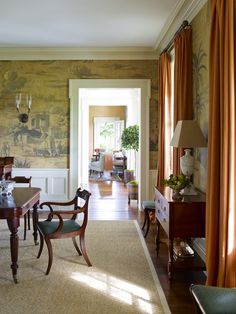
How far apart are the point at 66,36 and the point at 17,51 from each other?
1.31 metres

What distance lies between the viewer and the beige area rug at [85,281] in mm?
2801

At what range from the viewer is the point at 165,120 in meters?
5.50

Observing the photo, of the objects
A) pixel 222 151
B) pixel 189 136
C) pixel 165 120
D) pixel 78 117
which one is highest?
pixel 78 117

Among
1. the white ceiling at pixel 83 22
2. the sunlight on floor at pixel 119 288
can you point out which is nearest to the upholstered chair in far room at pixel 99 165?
the white ceiling at pixel 83 22

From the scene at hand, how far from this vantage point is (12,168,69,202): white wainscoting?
21.9 ft

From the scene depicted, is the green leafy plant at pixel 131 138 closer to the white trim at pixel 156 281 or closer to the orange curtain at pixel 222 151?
the white trim at pixel 156 281

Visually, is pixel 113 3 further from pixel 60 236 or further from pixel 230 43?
pixel 60 236

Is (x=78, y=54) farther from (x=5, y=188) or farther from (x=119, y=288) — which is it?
(x=119, y=288)

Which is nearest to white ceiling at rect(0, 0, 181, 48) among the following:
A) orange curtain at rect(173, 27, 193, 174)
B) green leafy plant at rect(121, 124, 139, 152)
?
orange curtain at rect(173, 27, 193, 174)

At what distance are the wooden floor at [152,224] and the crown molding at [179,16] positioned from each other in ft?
10.1

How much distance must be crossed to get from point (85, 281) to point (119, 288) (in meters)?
0.37

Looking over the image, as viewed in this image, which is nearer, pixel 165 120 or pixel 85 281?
pixel 85 281

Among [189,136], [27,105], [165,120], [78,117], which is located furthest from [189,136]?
[27,105]

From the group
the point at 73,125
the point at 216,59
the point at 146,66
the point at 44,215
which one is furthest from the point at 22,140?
the point at 216,59
